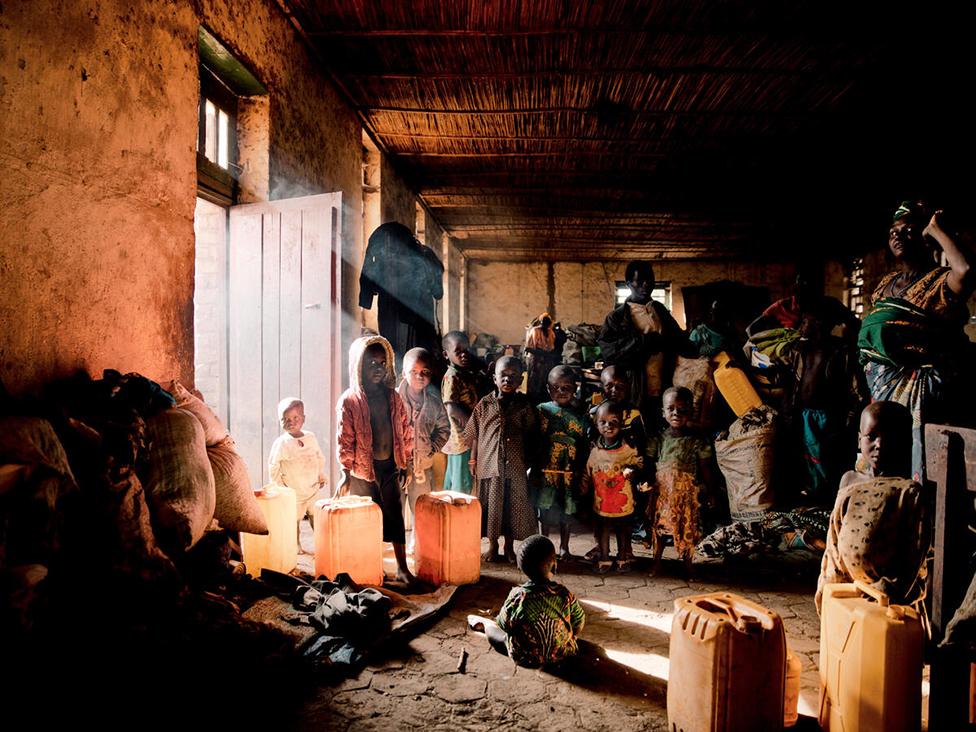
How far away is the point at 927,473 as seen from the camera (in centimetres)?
242

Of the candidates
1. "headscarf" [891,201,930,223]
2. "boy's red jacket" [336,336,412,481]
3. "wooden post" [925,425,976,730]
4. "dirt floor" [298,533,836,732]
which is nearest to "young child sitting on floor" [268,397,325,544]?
"boy's red jacket" [336,336,412,481]

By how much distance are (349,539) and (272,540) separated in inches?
21.8

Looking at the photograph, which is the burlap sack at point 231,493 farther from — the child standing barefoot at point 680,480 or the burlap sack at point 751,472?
the burlap sack at point 751,472

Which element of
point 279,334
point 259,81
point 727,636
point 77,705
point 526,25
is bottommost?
point 77,705

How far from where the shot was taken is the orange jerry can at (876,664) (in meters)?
2.07

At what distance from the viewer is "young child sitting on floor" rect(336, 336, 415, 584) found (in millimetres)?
4082

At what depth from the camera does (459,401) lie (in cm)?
523

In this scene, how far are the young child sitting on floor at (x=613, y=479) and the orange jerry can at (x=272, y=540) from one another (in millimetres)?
2221

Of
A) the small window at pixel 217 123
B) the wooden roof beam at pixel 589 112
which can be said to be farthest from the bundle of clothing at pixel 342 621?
the wooden roof beam at pixel 589 112

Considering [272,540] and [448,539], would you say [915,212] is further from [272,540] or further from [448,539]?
[272,540]

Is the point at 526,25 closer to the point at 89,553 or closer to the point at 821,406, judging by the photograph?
the point at 821,406

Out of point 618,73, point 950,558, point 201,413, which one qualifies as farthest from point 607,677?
point 618,73

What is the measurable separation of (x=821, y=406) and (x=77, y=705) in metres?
5.43

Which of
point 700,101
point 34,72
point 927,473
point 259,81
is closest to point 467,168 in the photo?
point 700,101
